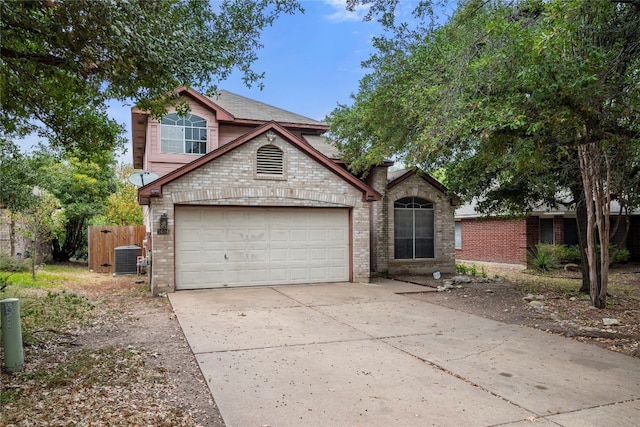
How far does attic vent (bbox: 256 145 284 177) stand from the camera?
12547mm

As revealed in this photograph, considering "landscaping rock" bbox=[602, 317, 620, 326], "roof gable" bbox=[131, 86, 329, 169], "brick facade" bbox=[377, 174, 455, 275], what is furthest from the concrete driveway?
"roof gable" bbox=[131, 86, 329, 169]

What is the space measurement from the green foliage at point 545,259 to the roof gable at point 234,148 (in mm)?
8506

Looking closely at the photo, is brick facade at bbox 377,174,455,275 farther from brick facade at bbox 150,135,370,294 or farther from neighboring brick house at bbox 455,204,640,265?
neighboring brick house at bbox 455,204,640,265

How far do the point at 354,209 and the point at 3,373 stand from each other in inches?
389

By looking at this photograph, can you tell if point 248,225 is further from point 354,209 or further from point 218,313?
point 218,313

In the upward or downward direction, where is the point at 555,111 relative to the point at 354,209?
upward

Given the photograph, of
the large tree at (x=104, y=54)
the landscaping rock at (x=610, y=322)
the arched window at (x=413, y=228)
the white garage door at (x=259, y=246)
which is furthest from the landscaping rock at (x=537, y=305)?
the large tree at (x=104, y=54)

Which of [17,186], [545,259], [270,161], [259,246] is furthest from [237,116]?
[545,259]

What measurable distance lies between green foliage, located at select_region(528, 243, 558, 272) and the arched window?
15.9 ft

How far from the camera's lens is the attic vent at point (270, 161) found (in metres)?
12.5

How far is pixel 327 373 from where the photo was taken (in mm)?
5312

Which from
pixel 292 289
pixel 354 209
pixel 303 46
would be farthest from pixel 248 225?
pixel 303 46

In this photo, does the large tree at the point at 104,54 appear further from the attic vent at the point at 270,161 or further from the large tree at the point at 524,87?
the attic vent at the point at 270,161

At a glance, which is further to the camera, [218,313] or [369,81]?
[369,81]
